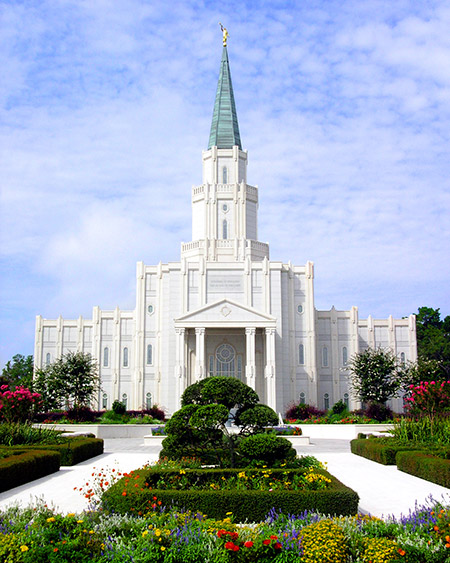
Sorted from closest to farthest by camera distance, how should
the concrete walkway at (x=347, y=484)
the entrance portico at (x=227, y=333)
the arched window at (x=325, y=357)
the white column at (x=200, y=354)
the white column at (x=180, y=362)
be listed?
the concrete walkway at (x=347, y=484) → the white column at (x=200, y=354) → the entrance portico at (x=227, y=333) → the white column at (x=180, y=362) → the arched window at (x=325, y=357)

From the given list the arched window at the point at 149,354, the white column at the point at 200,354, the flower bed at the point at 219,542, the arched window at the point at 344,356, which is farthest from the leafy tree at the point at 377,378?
the flower bed at the point at 219,542

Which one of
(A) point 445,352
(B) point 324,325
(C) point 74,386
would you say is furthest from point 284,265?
(A) point 445,352

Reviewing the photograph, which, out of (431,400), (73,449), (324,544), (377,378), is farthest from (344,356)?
(324,544)

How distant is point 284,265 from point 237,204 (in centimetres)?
716

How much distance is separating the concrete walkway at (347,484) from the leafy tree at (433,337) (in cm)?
4614

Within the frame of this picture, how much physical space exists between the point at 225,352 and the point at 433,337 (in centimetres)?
3322

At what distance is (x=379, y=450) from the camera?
72.0 ft

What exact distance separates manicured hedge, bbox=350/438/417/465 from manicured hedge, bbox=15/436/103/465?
10.7 metres

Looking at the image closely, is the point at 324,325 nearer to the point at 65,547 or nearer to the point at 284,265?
the point at 284,265

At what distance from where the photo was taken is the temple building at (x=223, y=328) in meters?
50.8

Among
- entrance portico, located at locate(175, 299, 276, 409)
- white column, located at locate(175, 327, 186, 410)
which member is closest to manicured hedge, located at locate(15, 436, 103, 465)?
entrance portico, located at locate(175, 299, 276, 409)

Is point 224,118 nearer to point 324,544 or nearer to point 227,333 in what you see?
point 227,333

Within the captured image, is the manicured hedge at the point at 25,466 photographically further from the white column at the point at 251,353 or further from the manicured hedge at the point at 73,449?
the white column at the point at 251,353

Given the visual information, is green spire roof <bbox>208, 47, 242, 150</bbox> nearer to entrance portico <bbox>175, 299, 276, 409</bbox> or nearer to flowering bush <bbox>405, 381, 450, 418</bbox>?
entrance portico <bbox>175, 299, 276, 409</bbox>
